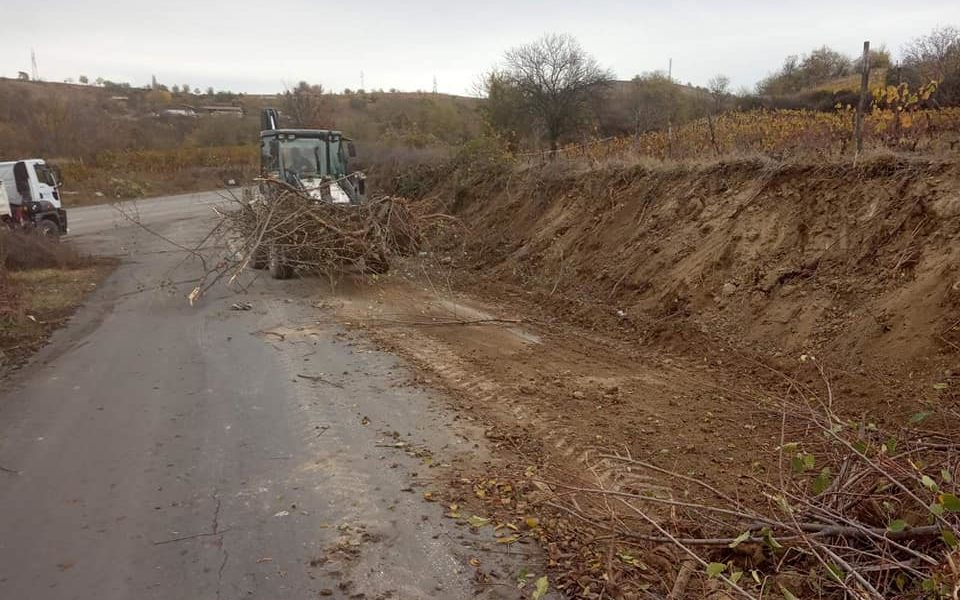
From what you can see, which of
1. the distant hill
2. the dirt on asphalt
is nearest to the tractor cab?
the dirt on asphalt

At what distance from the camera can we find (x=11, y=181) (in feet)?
60.7

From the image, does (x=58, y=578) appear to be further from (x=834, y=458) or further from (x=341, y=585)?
(x=834, y=458)

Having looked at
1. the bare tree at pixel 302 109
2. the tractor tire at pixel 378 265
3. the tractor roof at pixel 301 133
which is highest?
the bare tree at pixel 302 109

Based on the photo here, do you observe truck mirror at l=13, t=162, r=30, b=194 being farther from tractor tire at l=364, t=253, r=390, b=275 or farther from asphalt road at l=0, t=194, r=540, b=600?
tractor tire at l=364, t=253, r=390, b=275

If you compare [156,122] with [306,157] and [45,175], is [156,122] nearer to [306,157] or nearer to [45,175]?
[45,175]

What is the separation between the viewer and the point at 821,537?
10.4 feet

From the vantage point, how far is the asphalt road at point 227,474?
3.66m

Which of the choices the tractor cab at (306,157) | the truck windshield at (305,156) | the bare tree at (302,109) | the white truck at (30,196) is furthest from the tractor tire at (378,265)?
the bare tree at (302,109)

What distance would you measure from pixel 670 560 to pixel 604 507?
78 cm

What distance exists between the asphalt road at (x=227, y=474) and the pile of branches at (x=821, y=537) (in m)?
0.68

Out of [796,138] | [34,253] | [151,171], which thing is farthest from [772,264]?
[151,171]

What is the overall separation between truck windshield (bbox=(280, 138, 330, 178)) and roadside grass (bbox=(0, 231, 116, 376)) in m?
4.58

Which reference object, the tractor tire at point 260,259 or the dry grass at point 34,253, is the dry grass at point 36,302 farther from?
the tractor tire at point 260,259

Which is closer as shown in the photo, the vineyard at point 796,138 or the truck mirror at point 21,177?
the vineyard at point 796,138
